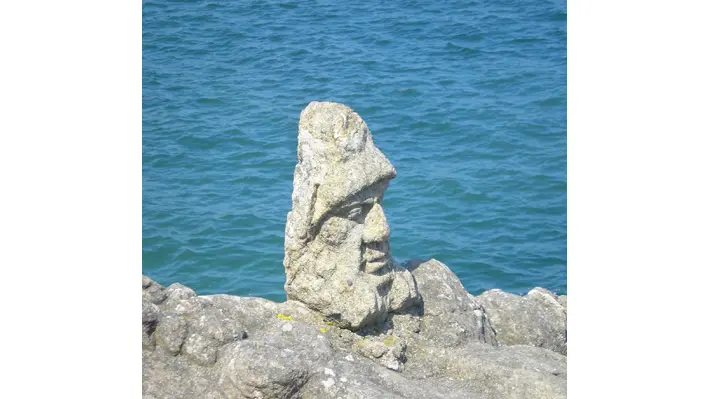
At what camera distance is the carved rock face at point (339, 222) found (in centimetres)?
952

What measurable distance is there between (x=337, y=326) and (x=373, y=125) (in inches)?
421

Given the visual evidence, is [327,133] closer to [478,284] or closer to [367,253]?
[367,253]

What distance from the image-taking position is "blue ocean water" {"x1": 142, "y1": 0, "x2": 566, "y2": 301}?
1677 centimetres

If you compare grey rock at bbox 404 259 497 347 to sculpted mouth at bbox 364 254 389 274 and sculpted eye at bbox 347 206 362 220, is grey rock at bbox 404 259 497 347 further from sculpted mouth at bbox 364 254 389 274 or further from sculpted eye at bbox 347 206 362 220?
sculpted eye at bbox 347 206 362 220

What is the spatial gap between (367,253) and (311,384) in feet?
5.98

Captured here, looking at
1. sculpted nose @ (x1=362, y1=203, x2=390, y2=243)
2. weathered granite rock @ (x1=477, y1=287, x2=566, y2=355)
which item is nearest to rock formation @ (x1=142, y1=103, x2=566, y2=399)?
sculpted nose @ (x1=362, y1=203, x2=390, y2=243)

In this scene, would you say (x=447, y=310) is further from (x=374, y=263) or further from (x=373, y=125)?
(x=373, y=125)

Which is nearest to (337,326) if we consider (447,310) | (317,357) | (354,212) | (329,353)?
(329,353)

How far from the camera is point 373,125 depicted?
2009cm

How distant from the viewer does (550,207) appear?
59.5 ft

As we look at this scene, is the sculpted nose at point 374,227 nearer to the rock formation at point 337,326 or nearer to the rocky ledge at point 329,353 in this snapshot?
the rock formation at point 337,326

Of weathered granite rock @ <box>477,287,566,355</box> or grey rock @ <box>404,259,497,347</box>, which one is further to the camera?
weathered granite rock @ <box>477,287,566,355</box>

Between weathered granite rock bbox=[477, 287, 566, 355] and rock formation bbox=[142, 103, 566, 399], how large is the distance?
64 centimetres
